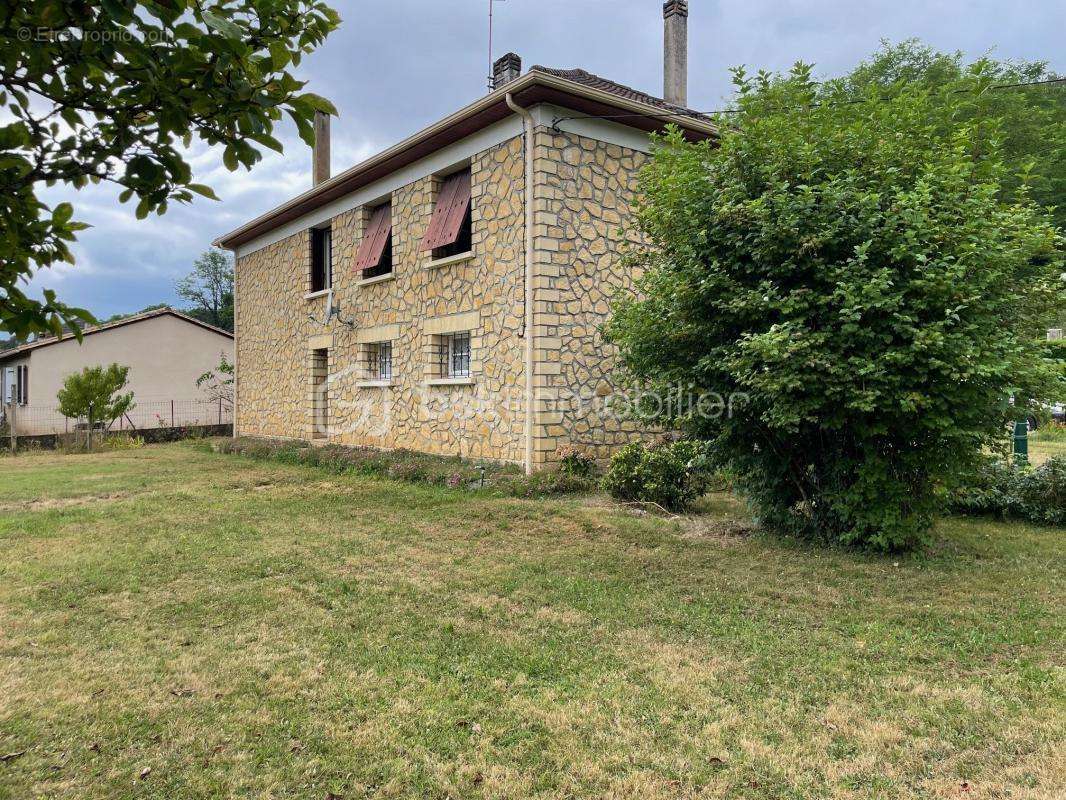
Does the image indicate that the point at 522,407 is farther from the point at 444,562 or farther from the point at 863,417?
the point at 863,417

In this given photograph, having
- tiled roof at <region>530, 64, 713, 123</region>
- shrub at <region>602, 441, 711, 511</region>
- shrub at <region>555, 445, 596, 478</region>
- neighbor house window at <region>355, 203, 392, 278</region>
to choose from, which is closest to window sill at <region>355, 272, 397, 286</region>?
neighbor house window at <region>355, 203, 392, 278</region>

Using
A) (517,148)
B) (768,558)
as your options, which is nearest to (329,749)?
(768,558)

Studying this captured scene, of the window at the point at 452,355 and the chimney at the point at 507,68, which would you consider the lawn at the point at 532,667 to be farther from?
the chimney at the point at 507,68

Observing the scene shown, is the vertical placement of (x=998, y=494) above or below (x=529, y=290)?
below

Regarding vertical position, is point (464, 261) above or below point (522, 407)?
above

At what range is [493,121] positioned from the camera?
33.7 feet

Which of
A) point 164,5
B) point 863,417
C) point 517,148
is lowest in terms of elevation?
point 863,417

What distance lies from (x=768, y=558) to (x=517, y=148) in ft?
23.8

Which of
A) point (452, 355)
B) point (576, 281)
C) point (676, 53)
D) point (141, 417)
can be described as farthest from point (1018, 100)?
point (141, 417)

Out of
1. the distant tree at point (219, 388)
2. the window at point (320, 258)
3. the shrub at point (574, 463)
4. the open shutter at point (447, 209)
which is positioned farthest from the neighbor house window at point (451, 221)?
the distant tree at point (219, 388)

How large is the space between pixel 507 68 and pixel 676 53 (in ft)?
11.2

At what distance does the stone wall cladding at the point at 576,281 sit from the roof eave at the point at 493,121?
58 centimetres

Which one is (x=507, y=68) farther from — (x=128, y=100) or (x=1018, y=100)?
(x=1018, y=100)

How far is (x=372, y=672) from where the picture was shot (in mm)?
3273
